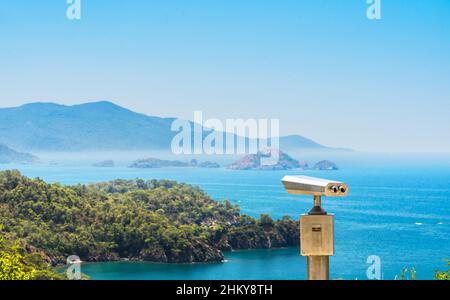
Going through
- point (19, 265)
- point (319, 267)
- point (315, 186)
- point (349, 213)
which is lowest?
point (349, 213)

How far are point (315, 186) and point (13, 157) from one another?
19595 millimetres

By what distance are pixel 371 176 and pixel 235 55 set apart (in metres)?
7.99

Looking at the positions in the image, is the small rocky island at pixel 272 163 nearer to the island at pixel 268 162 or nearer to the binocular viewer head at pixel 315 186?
the island at pixel 268 162

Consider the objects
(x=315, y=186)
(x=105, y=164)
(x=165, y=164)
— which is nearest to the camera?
(x=315, y=186)

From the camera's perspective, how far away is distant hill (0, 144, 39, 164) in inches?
781

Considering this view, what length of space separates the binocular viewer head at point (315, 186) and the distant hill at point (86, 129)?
53.2ft

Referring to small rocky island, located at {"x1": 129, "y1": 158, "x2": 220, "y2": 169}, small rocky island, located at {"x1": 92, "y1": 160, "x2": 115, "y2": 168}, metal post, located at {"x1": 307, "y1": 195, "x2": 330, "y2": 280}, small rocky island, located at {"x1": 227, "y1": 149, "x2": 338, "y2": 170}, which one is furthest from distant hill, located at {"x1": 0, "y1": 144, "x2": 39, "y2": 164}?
metal post, located at {"x1": 307, "y1": 195, "x2": 330, "y2": 280}

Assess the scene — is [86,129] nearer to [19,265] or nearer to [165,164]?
[165,164]

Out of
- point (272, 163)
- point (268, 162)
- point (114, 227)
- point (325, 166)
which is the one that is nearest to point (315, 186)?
point (114, 227)

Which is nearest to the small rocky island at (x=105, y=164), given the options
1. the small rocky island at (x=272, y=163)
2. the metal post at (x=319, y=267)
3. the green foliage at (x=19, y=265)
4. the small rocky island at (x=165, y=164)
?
the small rocky island at (x=165, y=164)

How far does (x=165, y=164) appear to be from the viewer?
20.3 meters

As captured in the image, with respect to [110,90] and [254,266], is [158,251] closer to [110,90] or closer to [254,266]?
[254,266]

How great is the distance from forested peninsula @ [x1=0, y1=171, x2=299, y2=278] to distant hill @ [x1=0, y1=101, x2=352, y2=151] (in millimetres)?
2714

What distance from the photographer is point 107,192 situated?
1714cm
